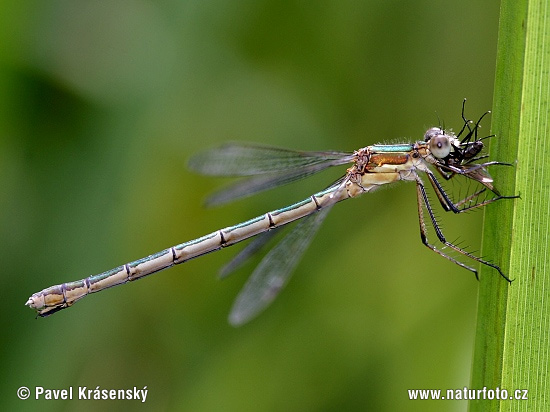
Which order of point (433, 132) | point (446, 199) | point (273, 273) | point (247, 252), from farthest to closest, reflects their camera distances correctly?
1. point (247, 252)
2. point (273, 273)
3. point (433, 132)
4. point (446, 199)

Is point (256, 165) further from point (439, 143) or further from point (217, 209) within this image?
point (439, 143)

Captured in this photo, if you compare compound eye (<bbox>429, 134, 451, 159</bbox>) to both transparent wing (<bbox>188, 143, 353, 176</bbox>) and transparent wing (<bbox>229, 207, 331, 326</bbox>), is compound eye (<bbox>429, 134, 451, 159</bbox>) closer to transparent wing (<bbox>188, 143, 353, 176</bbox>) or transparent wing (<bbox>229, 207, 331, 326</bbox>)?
transparent wing (<bbox>188, 143, 353, 176</bbox>)

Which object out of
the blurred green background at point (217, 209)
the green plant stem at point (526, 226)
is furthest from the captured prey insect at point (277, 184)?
the green plant stem at point (526, 226)

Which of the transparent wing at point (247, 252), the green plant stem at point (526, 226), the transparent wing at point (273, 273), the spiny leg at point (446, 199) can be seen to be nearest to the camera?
the green plant stem at point (526, 226)

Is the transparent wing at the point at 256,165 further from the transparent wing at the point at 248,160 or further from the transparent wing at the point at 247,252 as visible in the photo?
the transparent wing at the point at 247,252

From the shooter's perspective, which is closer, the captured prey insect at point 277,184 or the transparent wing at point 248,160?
the captured prey insect at point 277,184

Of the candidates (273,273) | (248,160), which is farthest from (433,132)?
(273,273)

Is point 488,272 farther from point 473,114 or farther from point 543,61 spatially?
point 473,114

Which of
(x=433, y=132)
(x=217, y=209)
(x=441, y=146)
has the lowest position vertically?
(x=217, y=209)
